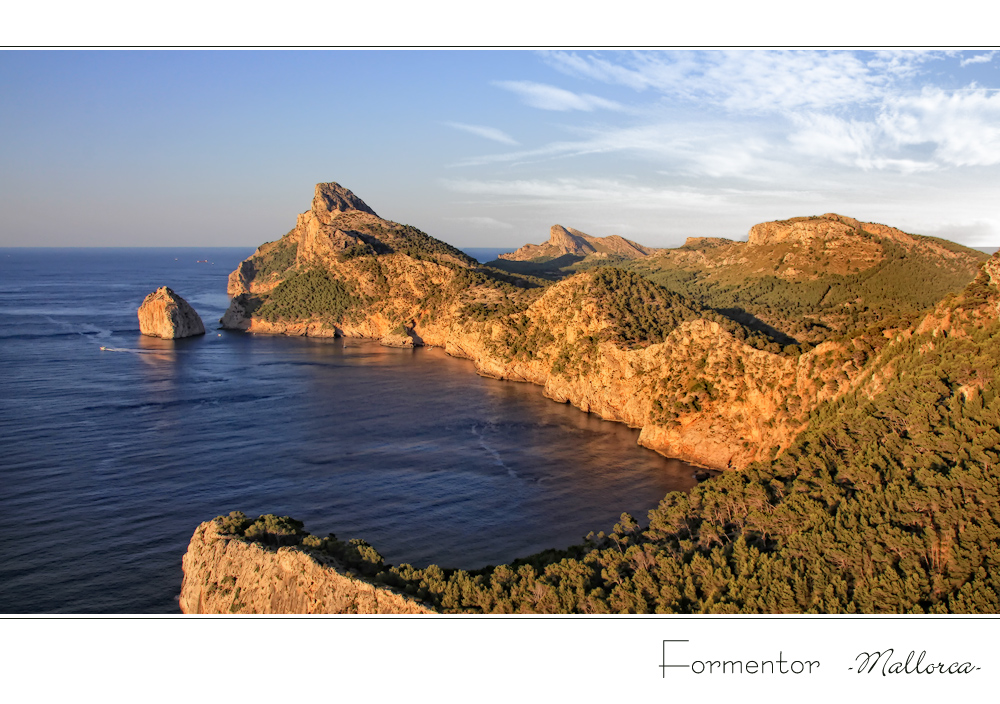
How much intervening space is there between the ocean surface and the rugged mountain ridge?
3.53m

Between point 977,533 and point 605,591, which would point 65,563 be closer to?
point 605,591

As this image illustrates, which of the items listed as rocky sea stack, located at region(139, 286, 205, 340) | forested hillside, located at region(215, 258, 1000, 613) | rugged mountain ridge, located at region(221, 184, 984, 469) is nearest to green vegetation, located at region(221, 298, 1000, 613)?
forested hillside, located at region(215, 258, 1000, 613)

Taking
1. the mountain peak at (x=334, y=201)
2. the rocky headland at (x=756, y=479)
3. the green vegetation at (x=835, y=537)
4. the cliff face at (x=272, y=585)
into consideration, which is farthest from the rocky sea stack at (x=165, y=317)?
the green vegetation at (x=835, y=537)

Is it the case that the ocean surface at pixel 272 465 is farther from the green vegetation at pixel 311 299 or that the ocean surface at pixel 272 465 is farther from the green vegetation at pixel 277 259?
the green vegetation at pixel 277 259

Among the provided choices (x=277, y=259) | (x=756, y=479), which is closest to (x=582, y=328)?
(x=756, y=479)

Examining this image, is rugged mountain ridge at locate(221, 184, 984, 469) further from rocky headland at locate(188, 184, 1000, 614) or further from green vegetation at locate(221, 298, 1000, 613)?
green vegetation at locate(221, 298, 1000, 613)

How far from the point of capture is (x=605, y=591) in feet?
82.5

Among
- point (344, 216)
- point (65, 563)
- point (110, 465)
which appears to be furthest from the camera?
point (344, 216)

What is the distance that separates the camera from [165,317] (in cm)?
10288

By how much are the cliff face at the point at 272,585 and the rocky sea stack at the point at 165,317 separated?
82189 millimetres

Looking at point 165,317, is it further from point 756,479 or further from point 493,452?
point 756,479

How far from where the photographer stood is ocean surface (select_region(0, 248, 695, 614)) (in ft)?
117
